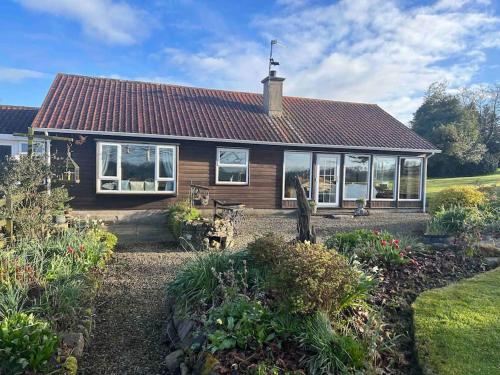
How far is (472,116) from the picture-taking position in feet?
112

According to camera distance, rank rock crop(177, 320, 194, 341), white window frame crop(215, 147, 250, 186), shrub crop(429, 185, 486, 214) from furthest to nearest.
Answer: white window frame crop(215, 147, 250, 186), shrub crop(429, 185, 486, 214), rock crop(177, 320, 194, 341)

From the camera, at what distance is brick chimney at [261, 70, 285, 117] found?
16.0 m

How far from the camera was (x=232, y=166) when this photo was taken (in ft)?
45.4

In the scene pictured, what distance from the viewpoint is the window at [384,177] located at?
15.8 metres

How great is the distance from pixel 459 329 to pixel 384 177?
13008 mm

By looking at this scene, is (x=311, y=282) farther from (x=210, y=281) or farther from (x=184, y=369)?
(x=210, y=281)

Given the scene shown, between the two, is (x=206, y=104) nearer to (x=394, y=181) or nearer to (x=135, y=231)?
(x=135, y=231)

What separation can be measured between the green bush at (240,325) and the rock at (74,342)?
4.14 ft

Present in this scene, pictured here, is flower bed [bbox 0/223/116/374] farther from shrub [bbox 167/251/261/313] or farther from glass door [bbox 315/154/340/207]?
glass door [bbox 315/154/340/207]

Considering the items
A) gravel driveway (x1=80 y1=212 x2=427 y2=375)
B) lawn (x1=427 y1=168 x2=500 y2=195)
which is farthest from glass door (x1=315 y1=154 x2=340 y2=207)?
lawn (x1=427 y1=168 x2=500 y2=195)

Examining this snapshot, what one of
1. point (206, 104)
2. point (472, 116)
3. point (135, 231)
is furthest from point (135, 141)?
point (472, 116)

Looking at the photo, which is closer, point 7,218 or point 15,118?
point 7,218

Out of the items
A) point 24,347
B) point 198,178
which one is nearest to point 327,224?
point 198,178

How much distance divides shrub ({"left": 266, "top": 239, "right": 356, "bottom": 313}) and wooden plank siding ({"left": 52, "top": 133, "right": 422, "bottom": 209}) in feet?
32.7
